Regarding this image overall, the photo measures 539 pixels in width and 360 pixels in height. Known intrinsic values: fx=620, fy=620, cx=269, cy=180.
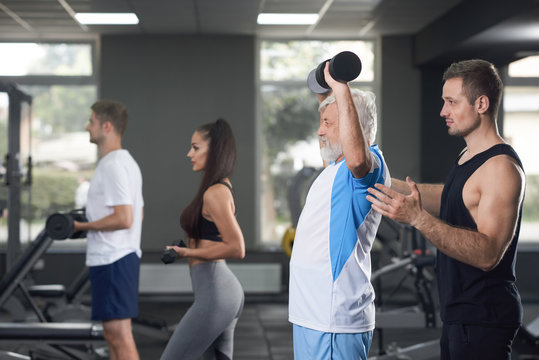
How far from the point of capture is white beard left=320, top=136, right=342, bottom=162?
1.68m

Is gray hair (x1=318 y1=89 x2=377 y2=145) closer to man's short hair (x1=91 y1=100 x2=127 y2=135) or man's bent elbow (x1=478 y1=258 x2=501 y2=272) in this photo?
man's bent elbow (x1=478 y1=258 x2=501 y2=272)

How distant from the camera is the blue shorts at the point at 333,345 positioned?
62.5 inches

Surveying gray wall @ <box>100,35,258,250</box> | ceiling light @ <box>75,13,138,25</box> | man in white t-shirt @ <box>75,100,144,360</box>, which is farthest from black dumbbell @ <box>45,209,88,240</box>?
gray wall @ <box>100,35,258,250</box>

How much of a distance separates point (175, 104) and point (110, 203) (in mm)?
4395

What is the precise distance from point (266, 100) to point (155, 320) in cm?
330

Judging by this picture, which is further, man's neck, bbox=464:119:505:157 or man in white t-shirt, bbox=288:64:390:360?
man's neck, bbox=464:119:505:157

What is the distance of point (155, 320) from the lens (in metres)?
4.84

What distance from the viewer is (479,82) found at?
1.68m

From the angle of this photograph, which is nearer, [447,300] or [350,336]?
[350,336]

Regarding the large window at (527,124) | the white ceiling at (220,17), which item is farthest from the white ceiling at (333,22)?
the large window at (527,124)

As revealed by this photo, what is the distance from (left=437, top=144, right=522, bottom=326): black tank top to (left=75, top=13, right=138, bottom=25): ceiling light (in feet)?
16.5

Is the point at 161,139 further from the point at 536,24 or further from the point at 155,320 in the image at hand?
the point at 536,24

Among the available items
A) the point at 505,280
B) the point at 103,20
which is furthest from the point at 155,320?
the point at 505,280

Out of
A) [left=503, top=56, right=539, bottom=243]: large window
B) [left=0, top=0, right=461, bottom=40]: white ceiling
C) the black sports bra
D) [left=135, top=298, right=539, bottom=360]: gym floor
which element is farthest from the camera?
[left=503, top=56, right=539, bottom=243]: large window
